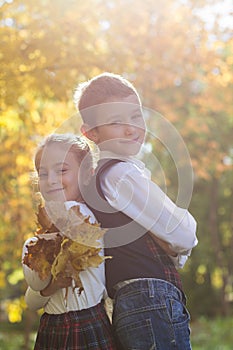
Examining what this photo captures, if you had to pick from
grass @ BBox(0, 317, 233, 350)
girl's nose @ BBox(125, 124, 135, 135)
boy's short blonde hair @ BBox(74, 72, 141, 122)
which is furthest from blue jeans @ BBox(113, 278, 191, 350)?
grass @ BBox(0, 317, 233, 350)

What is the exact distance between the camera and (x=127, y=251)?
193cm

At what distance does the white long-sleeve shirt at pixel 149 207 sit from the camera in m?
1.90

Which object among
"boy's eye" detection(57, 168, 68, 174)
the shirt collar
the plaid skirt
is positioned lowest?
the plaid skirt

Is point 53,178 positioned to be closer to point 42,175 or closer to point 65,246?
point 42,175

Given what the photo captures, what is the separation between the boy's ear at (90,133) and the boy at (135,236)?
0.10 ft

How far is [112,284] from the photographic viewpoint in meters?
1.95

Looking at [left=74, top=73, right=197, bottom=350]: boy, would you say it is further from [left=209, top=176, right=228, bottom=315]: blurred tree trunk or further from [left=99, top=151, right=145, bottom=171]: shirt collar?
[left=209, top=176, right=228, bottom=315]: blurred tree trunk

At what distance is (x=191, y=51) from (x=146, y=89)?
0.63 metres

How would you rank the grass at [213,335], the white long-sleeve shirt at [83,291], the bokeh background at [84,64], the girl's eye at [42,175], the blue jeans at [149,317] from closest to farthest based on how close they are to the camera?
1. the blue jeans at [149,317]
2. the white long-sleeve shirt at [83,291]
3. the girl's eye at [42,175]
4. the bokeh background at [84,64]
5. the grass at [213,335]

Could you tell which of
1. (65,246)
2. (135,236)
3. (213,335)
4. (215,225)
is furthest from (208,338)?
(65,246)

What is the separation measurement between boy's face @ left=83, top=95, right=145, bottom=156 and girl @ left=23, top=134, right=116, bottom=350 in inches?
3.4

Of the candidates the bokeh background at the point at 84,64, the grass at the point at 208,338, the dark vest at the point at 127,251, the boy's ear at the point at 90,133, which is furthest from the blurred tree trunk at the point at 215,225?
the dark vest at the point at 127,251

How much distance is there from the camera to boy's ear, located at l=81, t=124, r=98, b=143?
2.07m

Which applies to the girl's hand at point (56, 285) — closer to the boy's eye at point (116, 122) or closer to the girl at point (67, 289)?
the girl at point (67, 289)
